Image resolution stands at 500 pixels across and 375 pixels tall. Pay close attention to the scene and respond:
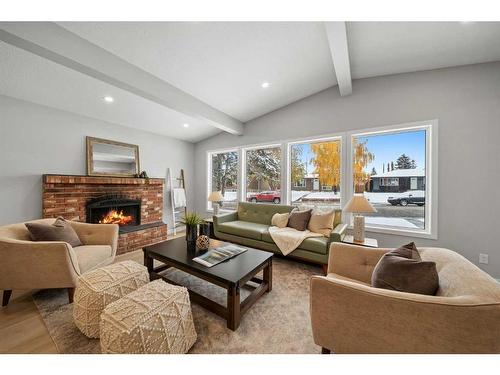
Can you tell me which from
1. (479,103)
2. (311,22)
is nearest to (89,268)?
(311,22)

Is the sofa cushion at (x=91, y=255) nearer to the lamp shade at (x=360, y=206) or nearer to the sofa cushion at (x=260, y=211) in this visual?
the sofa cushion at (x=260, y=211)

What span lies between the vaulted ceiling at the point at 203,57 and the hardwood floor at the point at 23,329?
2.26 metres

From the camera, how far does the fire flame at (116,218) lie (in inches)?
137

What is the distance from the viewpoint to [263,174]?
421cm

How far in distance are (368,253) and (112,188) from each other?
411 cm

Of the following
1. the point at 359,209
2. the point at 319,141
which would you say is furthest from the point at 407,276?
the point at 319,141

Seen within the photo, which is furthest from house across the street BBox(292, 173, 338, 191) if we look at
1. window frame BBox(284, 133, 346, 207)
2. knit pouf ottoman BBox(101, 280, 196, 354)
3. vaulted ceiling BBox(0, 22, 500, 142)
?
knit pouf ottoman BBox(101, 280, 196, 354)

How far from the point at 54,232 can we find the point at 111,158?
200 cm

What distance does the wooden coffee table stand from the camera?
4.90 feet

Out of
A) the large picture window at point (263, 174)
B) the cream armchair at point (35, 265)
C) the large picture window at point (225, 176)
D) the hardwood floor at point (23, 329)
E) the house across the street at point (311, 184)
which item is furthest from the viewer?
the large picture window at point (225, 176)

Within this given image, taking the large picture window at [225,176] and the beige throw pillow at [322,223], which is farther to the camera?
the large picture window at [225,176]

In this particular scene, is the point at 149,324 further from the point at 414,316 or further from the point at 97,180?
the point at 97,180

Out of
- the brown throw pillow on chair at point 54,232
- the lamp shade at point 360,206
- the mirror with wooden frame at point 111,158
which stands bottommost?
the brown throw pillow on chair at point 54,232

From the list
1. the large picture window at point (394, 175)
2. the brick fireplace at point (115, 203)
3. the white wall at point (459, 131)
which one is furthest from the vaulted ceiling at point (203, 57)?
the brick fireplace at point (115, 203)
